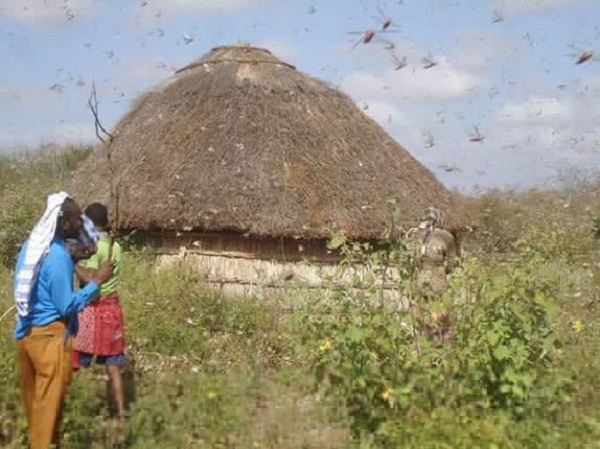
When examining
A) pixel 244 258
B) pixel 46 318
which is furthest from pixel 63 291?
pixel 244 258

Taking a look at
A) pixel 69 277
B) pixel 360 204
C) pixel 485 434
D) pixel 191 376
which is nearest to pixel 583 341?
pixel 485 434

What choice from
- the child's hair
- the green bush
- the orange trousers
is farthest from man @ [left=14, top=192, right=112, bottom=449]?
the green bush

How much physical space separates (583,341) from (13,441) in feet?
9.88

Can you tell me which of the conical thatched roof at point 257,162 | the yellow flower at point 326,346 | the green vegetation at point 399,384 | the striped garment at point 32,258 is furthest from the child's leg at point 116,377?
the conical thatched roof at point 257,162

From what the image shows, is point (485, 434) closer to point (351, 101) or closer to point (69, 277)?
point (69, 277)

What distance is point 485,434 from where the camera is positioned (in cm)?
381

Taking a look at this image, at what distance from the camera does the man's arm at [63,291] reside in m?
4.23

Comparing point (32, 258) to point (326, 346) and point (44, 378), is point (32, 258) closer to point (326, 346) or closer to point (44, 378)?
point (44, 378)

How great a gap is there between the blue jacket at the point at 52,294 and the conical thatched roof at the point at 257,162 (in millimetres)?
5639

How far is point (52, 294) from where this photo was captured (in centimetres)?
424

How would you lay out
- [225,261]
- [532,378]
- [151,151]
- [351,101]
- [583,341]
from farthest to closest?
[351,101] → [151,151] → [225,261] → [583,341] → [532,378]

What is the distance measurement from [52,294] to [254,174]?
6.29 meters

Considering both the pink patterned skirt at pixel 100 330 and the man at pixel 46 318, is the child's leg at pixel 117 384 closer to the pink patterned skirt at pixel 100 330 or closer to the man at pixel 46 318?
the pink patterned skirt at pixel 100 330

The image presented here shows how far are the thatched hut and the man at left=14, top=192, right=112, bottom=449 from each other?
5.44 meters
